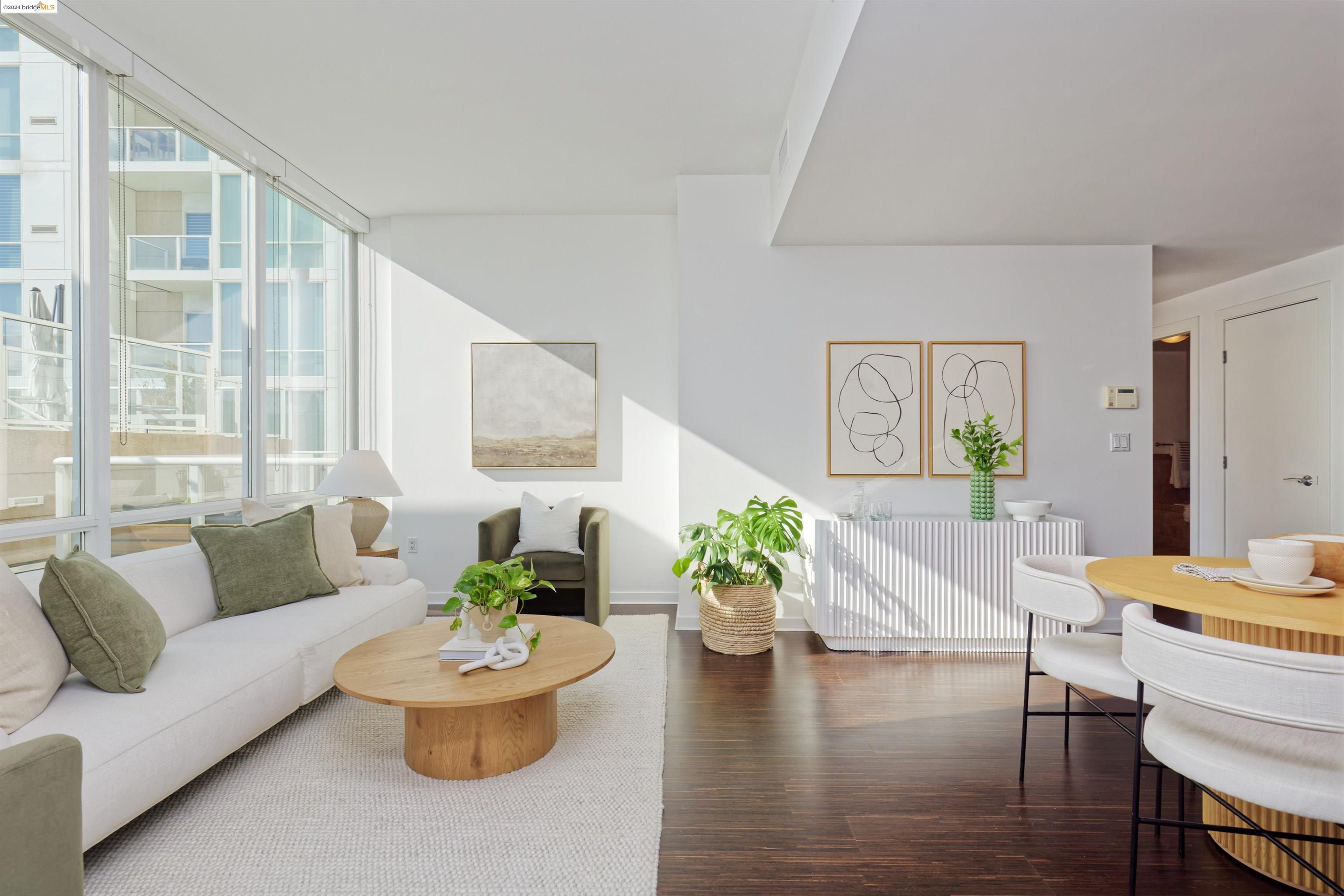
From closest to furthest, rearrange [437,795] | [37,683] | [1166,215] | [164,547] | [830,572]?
[37,683] → [437,795] → [164,547] → [1166,215] → [830,572]

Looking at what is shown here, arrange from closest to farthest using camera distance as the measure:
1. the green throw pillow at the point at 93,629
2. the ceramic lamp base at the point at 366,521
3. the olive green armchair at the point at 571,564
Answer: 1. the green throw pillow at the point at 93,629
2. the ceramic lamp base at the point at 366,521
3. the olive green armchair at the point at 571,564

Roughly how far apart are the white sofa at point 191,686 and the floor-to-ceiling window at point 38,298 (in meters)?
0.42

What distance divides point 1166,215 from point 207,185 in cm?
534

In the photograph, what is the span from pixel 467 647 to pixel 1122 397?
13.8 feet

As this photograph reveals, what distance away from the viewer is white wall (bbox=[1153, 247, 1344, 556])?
4.47 meters

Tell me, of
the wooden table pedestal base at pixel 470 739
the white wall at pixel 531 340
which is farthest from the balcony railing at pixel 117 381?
the wooden table pedestal base at pixel 470 739

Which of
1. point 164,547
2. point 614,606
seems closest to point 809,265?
point 614,606

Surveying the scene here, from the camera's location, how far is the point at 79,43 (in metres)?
2.80

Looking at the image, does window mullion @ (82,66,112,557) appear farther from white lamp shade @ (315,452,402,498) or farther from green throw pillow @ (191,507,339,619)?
white lamp shade @ (315,452,402,498)

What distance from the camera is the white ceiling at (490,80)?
272cm

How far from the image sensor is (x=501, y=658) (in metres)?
2.50

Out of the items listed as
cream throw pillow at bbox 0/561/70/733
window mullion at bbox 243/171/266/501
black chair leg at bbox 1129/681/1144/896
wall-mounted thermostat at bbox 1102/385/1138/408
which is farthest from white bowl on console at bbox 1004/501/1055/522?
window mullion at bbox 243/171/266/501

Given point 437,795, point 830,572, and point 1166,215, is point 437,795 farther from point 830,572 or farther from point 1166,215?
point 1166,215

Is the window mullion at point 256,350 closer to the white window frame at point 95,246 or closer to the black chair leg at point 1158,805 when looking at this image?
the white window frame at point 95,246
